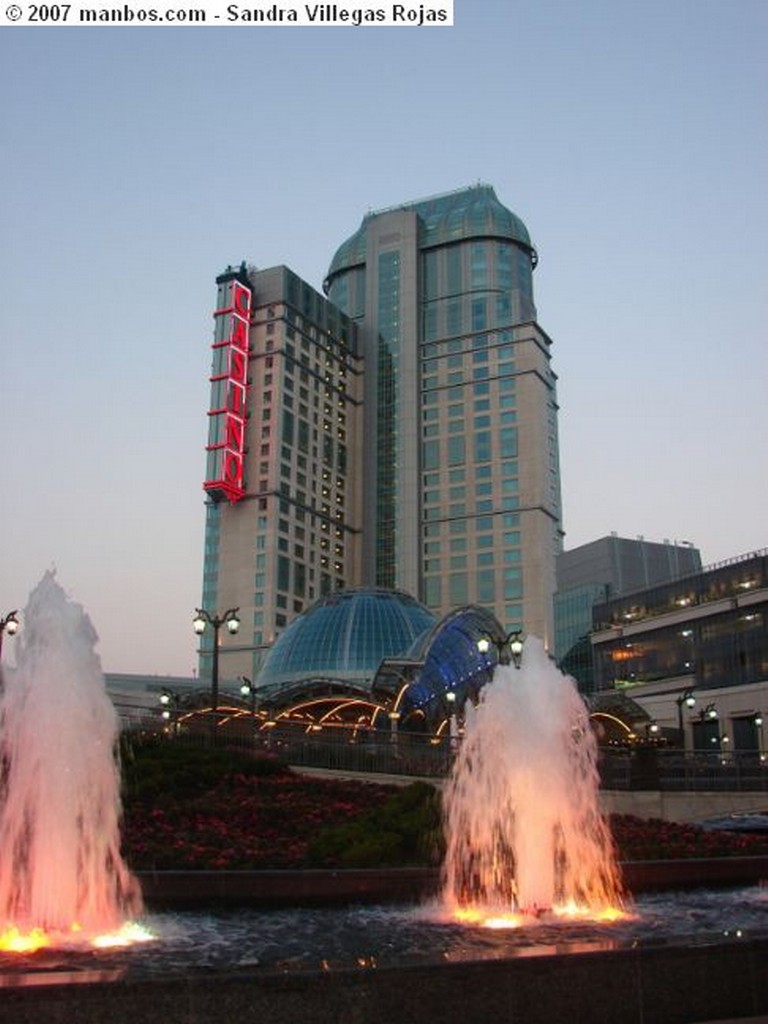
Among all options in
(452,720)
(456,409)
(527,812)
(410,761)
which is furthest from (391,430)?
(527,812)

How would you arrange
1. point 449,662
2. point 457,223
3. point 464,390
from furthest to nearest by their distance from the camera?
point 457,223
point 464,390
point 449,662

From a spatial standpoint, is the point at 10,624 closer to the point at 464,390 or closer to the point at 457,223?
the point at 464,390

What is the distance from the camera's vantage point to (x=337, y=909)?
651 inches

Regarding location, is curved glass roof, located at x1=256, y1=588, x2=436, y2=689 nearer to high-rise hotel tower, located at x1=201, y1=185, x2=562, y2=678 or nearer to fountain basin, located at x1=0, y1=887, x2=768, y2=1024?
high-rise hotel tower, located at x1=201, y1=185, x2=562, y2=678

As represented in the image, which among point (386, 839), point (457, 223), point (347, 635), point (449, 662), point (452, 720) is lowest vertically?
point (386, 839)

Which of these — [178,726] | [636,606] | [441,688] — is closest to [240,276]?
[636,606]

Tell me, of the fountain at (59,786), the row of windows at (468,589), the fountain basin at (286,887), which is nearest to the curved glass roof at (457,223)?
the row of windows at (468,589)

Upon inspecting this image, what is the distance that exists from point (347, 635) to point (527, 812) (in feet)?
216

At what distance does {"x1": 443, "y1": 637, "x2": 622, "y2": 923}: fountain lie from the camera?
16578mm

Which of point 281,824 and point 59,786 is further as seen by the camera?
point 281,824

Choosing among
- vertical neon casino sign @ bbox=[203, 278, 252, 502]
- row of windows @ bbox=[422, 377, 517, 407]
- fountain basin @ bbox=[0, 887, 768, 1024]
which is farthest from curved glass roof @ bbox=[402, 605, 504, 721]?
row of windows @ bbox=[422, 377, 517, 407]

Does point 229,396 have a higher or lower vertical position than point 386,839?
higher

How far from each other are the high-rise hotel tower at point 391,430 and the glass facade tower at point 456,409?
0.24 m

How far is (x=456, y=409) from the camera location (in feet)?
494
